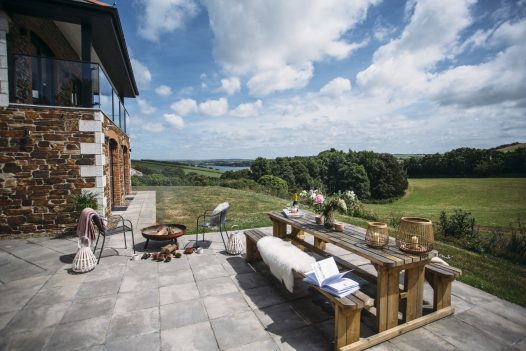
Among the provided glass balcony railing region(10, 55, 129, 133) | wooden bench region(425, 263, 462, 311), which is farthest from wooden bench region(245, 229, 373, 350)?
glass balcony railing region(10, 55, 129, 133)

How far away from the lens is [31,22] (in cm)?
678

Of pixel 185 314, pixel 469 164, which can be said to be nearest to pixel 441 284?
pixel 185 314

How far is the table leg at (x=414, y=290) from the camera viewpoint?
2855mm

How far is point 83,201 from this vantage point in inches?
240

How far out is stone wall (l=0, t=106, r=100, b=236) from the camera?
5762 millimetres

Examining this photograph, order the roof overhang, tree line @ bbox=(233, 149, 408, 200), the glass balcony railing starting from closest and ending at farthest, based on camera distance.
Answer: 1. the roof overhang
2. the glass balcony railing
3. tree line @ bbox=(233, 149, 408, 200)

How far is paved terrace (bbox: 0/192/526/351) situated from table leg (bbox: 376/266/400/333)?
0.18 metres


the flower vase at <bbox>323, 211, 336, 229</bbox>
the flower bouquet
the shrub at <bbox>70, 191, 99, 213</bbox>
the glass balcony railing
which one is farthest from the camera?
the shrub at <bbox>70, 191, 99, 213</bbox>

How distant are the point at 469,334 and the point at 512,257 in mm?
3709

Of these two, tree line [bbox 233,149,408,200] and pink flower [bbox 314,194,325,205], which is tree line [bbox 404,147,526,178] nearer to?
tree line [bbox 233,149,408,200]

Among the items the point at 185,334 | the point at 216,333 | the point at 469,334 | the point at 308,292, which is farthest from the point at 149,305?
the point at 469,334

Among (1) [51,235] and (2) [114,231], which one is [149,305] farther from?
(1) [51,235]

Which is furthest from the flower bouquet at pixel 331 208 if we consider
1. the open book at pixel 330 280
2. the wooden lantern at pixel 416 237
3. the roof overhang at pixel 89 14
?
the roof overhang at pixel 89 14

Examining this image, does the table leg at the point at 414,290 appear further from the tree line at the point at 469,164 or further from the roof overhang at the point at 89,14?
the tree line at the point at 469,164
